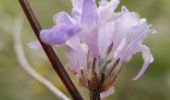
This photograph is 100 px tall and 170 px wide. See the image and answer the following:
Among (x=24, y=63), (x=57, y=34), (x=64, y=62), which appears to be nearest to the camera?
(x=57, y=34)

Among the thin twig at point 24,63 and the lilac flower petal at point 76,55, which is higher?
the lilac flower petal at point 76,55

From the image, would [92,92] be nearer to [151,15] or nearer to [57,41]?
[57,41]

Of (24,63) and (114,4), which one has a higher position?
(114,4)

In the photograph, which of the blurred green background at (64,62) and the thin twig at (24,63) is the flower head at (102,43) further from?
the blurred green background at (64,62)

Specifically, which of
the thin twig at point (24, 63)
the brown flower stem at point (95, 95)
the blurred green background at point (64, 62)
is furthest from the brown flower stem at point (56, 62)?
the blurred green background at point (64, 62)

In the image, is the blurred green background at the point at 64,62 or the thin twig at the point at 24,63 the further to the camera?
the blurred green background at the point at 64,62

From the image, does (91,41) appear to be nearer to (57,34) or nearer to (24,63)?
(57,34)

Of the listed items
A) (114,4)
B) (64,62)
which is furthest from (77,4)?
(64,62)

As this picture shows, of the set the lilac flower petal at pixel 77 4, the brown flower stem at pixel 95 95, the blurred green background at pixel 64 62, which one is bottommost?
the blurred green background at pixel 64 62
